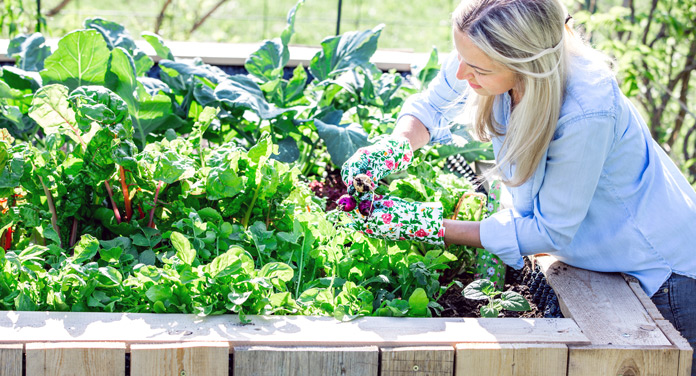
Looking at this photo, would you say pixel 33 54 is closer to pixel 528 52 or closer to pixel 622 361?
pixel 528 52

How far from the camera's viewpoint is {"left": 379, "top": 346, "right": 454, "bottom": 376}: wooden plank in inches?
52.7

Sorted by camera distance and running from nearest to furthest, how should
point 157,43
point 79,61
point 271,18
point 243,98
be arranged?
point 79,61, point 243,98, point 157,43, point 271,18

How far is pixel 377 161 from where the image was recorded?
1565mm

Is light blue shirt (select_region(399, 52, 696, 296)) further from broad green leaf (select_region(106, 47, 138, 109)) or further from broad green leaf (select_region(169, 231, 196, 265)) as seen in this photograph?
broad green leaf (select_region(106, 47, 138, 109))

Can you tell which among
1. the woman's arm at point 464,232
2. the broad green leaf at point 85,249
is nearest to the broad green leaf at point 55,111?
the broad green leaf at point 85,249

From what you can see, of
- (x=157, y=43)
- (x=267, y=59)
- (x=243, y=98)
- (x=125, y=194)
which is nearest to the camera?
(x=125, y=194)

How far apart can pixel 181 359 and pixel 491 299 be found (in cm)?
69

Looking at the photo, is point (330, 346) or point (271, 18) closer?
point (330, 346)

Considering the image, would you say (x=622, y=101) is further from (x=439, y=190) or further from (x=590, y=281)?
(x=439, y=190)

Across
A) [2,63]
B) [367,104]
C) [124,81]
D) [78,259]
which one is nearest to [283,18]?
[2,63]

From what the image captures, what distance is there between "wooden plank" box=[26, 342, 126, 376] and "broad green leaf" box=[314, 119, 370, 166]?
1009 mm

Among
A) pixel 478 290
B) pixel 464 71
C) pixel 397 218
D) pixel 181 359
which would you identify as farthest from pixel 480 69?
pixel 181 359

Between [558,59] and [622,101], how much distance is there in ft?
0.57

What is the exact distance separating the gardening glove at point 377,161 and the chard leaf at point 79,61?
0.86 metres
